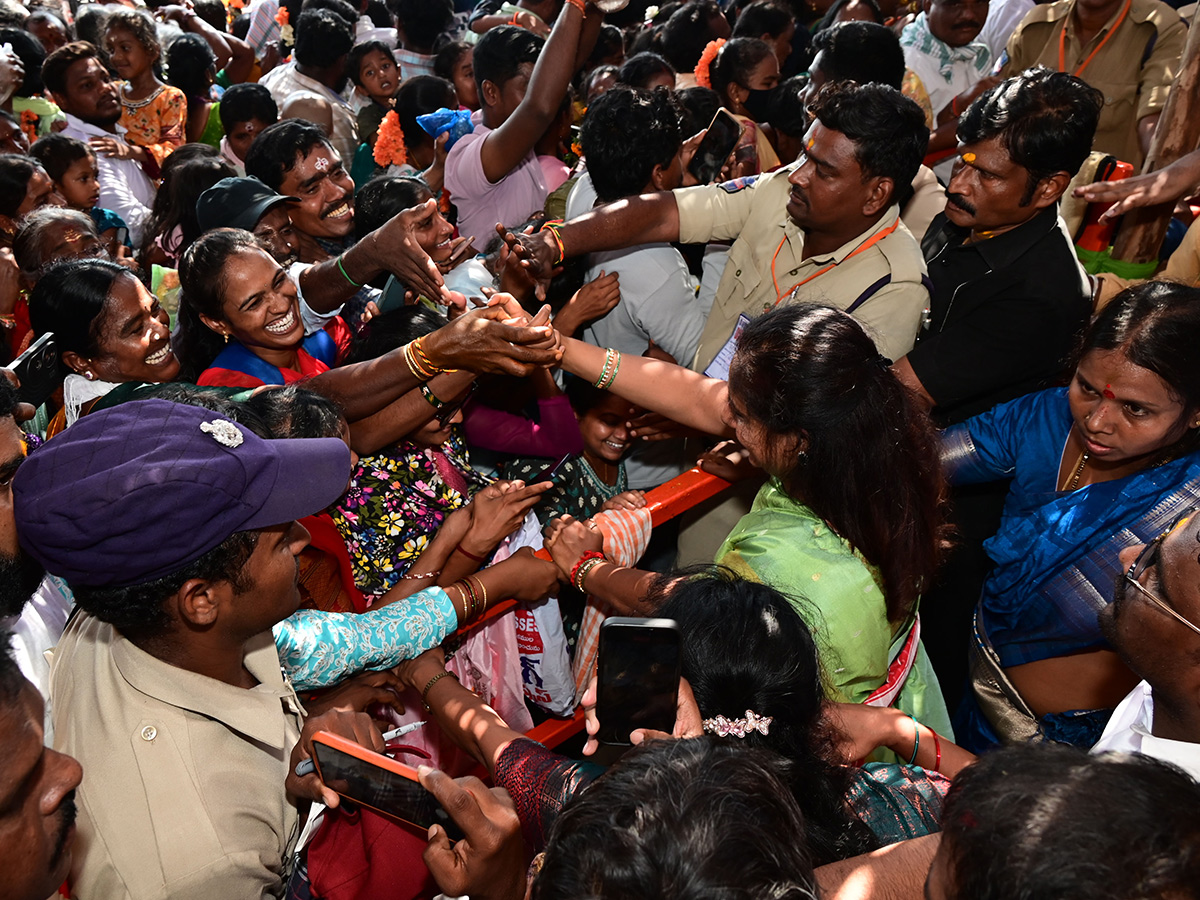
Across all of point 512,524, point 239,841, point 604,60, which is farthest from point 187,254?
point 604,60

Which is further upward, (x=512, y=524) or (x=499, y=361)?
(x=499, y=361)

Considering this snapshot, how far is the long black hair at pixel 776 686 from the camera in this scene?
53.6 inches

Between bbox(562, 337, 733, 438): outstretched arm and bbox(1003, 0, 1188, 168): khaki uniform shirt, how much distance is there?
128 inches

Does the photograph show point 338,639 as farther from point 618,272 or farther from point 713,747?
point 618,272

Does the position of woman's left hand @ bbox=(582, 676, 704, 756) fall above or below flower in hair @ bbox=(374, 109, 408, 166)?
above

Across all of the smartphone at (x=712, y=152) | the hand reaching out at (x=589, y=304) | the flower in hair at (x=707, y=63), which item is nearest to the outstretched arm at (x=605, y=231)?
the hand reaching out at (x=589, y=304)

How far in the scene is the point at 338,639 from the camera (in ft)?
6.18

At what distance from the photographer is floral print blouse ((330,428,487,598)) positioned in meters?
2.32

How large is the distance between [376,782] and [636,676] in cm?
48

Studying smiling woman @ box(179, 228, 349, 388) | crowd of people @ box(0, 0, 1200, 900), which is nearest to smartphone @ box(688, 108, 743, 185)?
crowd of people @ box(0, 0, 1200, 900)

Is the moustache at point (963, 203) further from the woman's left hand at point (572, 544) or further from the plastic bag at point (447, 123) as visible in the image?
the plastic bag at point (447, 123)

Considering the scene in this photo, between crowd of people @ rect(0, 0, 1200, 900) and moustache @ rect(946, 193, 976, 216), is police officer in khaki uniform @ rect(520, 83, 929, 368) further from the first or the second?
moustache @ rect(946, 193, 976, 216)

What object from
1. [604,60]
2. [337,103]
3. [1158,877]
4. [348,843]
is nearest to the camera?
[1158,877]

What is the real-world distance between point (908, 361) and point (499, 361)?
126cm
